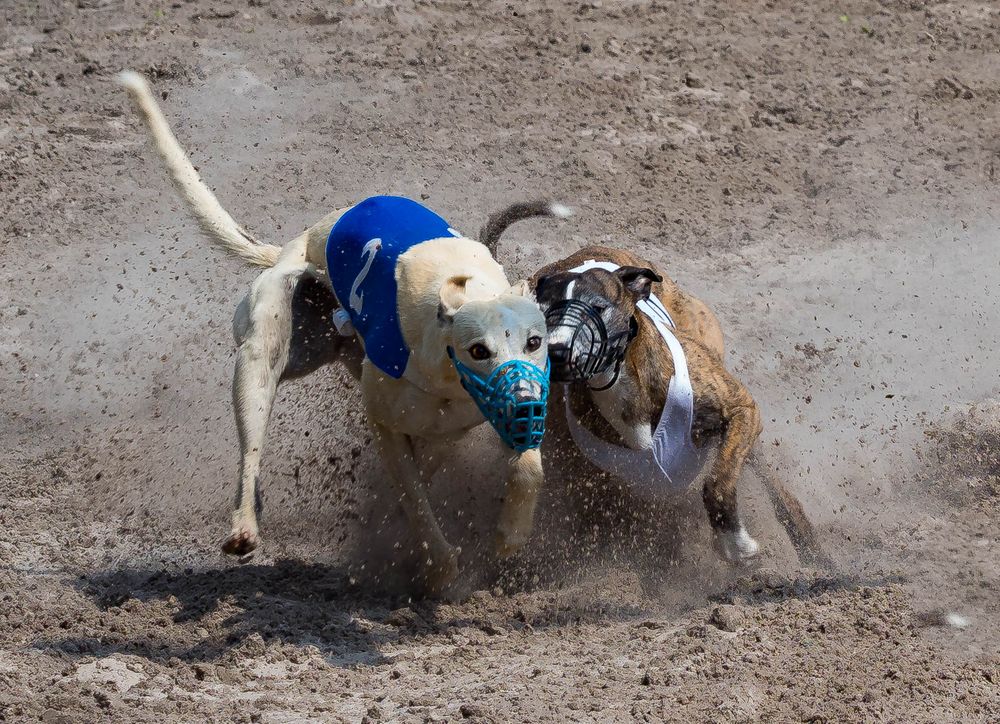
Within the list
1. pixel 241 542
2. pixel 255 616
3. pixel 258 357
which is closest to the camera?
pixel 241 542

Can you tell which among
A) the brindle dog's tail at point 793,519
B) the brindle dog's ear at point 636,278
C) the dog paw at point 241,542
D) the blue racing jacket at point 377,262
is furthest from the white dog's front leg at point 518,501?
A: the brindle dog's tail at point 793,519

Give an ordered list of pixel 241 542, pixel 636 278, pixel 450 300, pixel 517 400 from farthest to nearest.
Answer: pixel 636 278 → pixel 241 542 → pixel 450 300 → pixel 517 400

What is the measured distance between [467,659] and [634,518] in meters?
1.19

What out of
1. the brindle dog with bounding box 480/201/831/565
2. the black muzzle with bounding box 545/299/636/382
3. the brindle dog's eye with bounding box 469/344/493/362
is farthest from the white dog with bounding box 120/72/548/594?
the brindle dog with bounding box 480/201/831/565

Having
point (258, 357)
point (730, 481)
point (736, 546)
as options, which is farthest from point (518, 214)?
point (736, 546)

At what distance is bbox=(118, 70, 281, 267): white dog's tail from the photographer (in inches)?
231

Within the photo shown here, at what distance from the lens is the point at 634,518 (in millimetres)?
5621

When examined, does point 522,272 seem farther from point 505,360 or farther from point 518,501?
point 505,360

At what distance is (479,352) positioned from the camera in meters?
4.25

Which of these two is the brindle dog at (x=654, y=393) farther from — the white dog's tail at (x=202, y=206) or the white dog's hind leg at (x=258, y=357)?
the white dog's tail at (x=202, y=206)

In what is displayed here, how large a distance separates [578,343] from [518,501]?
2.48ft

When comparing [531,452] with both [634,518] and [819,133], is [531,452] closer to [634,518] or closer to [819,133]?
[634,518]

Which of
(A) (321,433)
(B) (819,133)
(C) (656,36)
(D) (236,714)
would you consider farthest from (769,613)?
(C) (656,36)

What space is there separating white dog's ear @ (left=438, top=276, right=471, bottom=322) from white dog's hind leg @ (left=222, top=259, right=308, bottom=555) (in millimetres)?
1130
